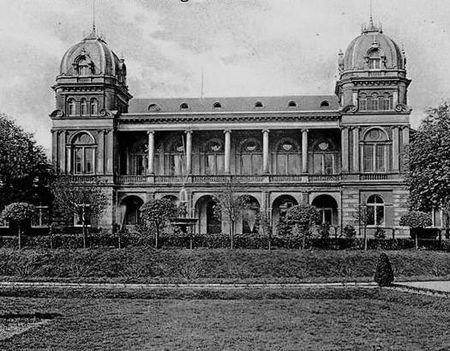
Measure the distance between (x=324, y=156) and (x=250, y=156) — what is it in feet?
19.5

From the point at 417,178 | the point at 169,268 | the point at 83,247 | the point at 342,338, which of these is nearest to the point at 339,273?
the point at 169,268

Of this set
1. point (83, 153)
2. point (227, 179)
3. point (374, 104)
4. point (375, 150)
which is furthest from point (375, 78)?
point (83, 153)

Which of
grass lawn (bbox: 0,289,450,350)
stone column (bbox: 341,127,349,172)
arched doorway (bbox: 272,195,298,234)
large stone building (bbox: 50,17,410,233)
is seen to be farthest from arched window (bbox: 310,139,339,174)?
grass lawn (bbox: 0,289,450,350)

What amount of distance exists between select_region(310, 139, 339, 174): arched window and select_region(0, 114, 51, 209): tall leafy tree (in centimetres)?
2074

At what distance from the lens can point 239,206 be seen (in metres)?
46.0

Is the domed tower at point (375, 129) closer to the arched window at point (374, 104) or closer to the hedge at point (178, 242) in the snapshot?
the arched window at point (374, 104)

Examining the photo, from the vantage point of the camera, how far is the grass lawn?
51.9ft

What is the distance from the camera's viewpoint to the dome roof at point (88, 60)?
56375mm

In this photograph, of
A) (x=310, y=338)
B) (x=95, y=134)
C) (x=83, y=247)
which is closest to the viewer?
(x=310, y=338)

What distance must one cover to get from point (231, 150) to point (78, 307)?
38.3 meters

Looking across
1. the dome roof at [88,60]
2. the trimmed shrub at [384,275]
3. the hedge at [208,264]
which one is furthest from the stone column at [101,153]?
the trimmed shrub at [384,275]

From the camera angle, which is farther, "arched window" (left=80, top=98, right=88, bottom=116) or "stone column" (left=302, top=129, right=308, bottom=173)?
"arched window" (left=80, top=98, right=88, bottom=116)

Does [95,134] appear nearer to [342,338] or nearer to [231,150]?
[231,150]

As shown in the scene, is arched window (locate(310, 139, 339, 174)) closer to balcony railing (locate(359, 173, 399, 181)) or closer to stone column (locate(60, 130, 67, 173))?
balcony railing (locate(359, 173, 399, 181))
